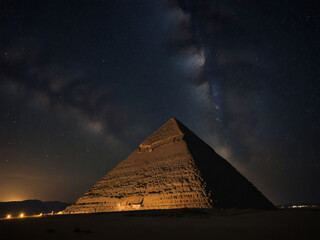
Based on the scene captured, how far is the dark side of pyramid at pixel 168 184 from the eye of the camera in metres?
16.8

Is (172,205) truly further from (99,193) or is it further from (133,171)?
(99,193)

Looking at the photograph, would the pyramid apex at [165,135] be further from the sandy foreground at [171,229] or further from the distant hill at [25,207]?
the distant hill at [25,207]

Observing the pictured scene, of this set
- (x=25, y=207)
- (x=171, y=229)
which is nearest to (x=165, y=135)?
(x=171, y=229)

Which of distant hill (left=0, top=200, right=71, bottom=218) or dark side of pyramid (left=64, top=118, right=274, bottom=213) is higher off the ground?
dark side of pyramid (left=64, top=118, right=274, bottom=213)

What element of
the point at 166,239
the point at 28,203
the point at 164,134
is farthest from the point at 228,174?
the point at 28,203

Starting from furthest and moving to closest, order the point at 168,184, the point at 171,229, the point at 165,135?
1. the point at 165,135
2. the point at 168,184
3. the point at 171,229

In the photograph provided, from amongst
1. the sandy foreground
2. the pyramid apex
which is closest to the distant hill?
the pyramid apex

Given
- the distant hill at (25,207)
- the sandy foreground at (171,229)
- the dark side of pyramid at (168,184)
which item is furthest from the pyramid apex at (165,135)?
the distant hill at (25,207)

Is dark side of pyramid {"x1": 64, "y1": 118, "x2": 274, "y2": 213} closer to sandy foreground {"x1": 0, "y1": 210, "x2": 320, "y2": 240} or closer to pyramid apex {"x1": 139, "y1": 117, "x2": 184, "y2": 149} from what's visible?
pyramid apex {"x1": 139, "y1": 117, "x2": 184, "y2": 149}

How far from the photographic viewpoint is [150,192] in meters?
18.7

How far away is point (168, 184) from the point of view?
18391 mm

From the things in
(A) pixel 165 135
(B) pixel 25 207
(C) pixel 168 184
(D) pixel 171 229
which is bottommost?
(B) pixel 25 207

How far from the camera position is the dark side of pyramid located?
1678 cm

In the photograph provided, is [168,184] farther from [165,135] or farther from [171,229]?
[165,135]
